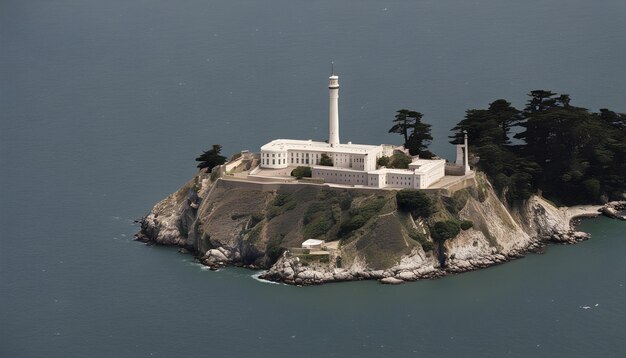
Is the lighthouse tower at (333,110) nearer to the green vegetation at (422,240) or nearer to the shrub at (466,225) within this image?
the shrub at (466,225)

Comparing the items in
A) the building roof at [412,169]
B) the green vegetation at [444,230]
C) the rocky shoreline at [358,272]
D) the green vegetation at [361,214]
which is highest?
the building roof at [412,169]

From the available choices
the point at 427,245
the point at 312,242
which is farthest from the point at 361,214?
the point at 427,245

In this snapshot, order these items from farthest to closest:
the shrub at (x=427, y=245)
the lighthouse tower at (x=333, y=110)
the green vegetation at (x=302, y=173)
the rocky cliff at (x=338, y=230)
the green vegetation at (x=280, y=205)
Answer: the lighthouse tower at (x=333, y=110)
the green vegetation at (x=302, y=173)
the green vegetation at (x=280, y=205)
the shrub at (x=427, y=245)
the rocky cliff at (x=338, y=230)

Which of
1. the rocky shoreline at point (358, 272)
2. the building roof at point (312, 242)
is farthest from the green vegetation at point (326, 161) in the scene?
the rocky shoreline at point (358, 272)

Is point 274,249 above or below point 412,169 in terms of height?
below

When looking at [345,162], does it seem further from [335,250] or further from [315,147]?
[335,250]

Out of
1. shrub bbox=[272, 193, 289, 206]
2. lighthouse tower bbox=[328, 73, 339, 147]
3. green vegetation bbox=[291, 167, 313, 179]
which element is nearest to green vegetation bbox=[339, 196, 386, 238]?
shrub bbox=[272, 193, 289, 206]
